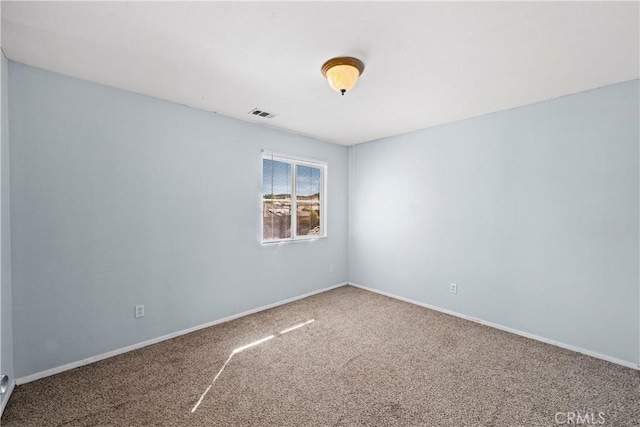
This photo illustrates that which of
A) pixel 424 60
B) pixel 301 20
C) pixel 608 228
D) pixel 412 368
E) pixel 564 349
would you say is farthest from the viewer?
pixel 564 349

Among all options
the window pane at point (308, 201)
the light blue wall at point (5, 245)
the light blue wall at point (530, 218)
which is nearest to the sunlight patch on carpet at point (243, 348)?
the light blue wall at point (5, 245)

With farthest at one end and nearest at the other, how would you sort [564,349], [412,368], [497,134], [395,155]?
1. [395,155]
2. [497,134]
3. [564,349]
4. [412,368]

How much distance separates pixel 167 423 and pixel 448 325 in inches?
113

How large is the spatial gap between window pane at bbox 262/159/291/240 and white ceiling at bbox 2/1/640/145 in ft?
3.56

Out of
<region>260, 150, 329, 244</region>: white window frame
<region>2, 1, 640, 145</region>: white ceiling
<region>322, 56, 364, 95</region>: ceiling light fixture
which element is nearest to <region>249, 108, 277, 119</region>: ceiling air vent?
<region>2, 1, 640, 145</region>: white ceiling

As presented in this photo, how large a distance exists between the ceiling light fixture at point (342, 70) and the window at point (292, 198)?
5.93 ft

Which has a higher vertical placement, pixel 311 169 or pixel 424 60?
pixel 424 60

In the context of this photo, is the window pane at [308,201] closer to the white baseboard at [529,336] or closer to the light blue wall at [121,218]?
the light blue wall at [121,218]

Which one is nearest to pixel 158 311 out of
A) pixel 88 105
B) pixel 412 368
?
pixel 88 105

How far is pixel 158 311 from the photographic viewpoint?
9.16 feet

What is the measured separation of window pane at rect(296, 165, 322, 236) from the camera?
420 centimetres

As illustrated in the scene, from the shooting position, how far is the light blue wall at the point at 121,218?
216cm

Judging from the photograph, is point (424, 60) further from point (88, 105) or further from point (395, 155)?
point (88, 105)

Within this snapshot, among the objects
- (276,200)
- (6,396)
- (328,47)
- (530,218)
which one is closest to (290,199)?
(276,200)
